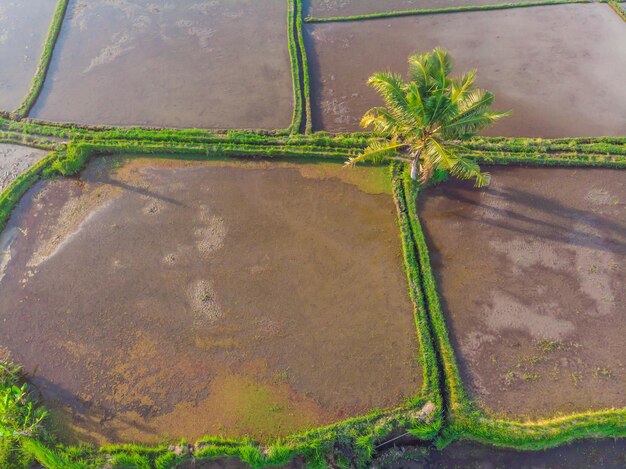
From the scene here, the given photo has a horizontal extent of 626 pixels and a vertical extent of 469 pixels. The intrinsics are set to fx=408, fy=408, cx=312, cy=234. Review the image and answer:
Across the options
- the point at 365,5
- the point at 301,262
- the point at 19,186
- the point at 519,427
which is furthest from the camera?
the point at 365,5

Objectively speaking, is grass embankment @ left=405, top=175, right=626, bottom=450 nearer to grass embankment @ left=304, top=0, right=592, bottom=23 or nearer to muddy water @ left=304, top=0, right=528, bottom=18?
grass embankment @ left=304, top=0, right=592, bottom=23

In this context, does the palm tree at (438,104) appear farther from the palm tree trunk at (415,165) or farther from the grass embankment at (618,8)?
the grass embankment at (618,8)

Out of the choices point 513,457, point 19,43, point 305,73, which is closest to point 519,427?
point 513,457

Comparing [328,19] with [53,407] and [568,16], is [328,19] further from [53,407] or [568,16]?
[53,407]

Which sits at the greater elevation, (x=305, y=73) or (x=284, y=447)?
(x=305, y=73)

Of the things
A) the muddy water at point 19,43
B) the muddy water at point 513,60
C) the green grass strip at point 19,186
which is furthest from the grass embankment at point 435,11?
the green grass strip at point 19,186

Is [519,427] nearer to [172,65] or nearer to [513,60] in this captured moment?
[513,60]

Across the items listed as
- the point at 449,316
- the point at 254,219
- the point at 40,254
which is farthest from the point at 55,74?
the point at 449,316
